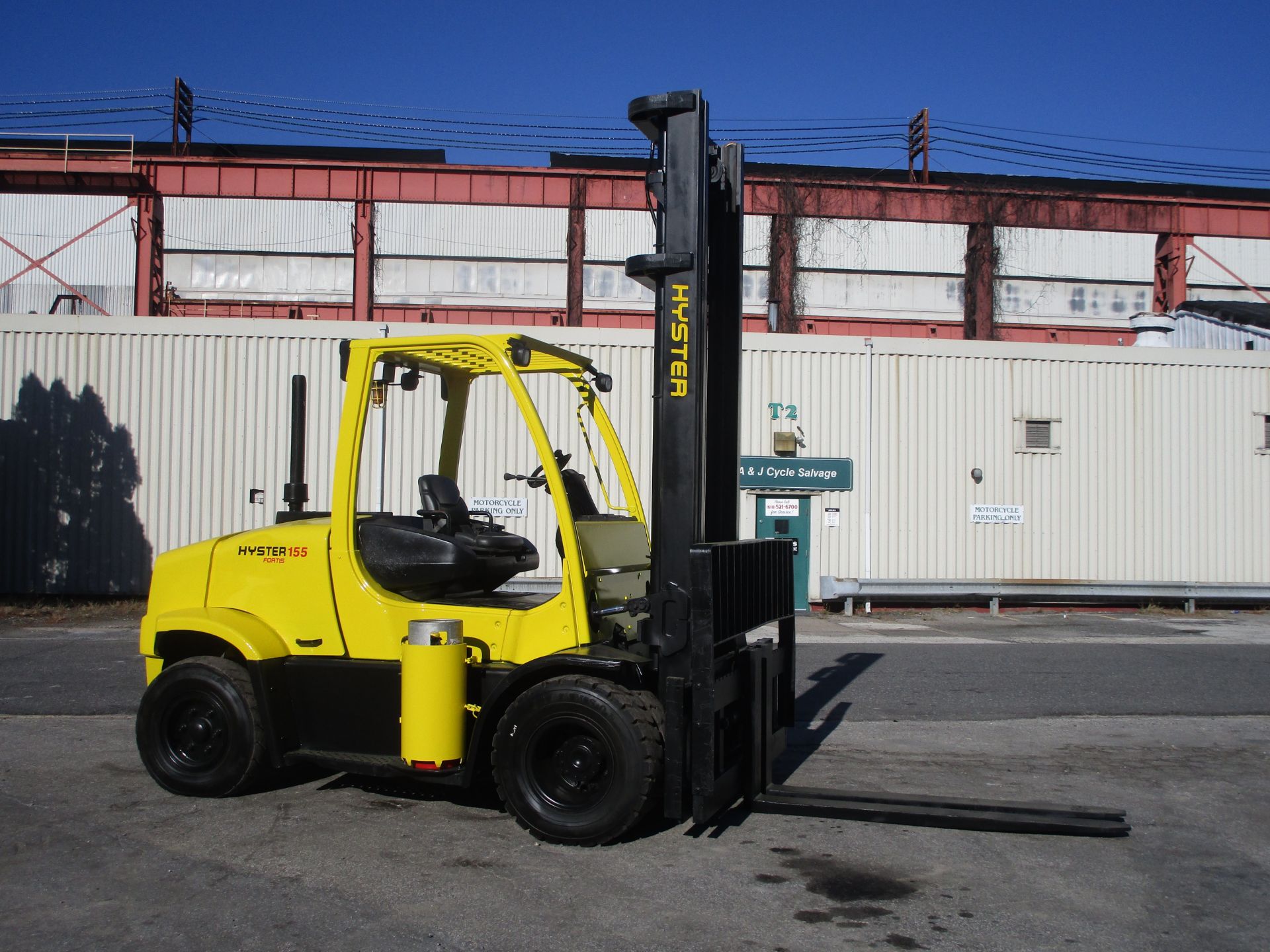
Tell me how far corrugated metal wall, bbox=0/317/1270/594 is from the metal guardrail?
35cm

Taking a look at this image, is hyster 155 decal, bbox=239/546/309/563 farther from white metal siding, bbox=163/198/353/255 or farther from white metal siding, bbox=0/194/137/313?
white metal siding, bbox=0/194/137/313

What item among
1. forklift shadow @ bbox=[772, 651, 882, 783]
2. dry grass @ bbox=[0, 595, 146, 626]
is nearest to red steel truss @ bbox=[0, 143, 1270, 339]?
dry grass @ bbox=[0, 595, 146, 626]

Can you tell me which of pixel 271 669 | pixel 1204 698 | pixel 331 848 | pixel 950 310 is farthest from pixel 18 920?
pixel 950 310

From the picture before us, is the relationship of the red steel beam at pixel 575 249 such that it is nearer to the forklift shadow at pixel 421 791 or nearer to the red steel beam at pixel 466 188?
the red steel beam at pixel 466 188

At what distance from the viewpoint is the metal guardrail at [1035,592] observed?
58.4 feet

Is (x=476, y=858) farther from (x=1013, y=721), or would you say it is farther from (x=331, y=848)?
(x=1013, y=721)

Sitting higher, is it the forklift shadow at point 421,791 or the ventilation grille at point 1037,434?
the ventilation grille at point 1037,434

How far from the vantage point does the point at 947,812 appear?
5582 millimetres

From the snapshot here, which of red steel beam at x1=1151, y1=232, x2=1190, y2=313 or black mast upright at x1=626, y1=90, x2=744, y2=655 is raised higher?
red steel beam at x1=1151, y1=232, x2=1190, y2=313

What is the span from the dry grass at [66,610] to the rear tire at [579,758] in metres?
12.8

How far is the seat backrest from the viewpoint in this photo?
5.90 metres

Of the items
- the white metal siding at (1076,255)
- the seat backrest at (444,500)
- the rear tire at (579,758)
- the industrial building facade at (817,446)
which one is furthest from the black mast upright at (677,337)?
the white metal siding at (1076,255)

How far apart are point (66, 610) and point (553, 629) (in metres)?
14.5

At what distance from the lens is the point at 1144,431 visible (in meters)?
18.9
